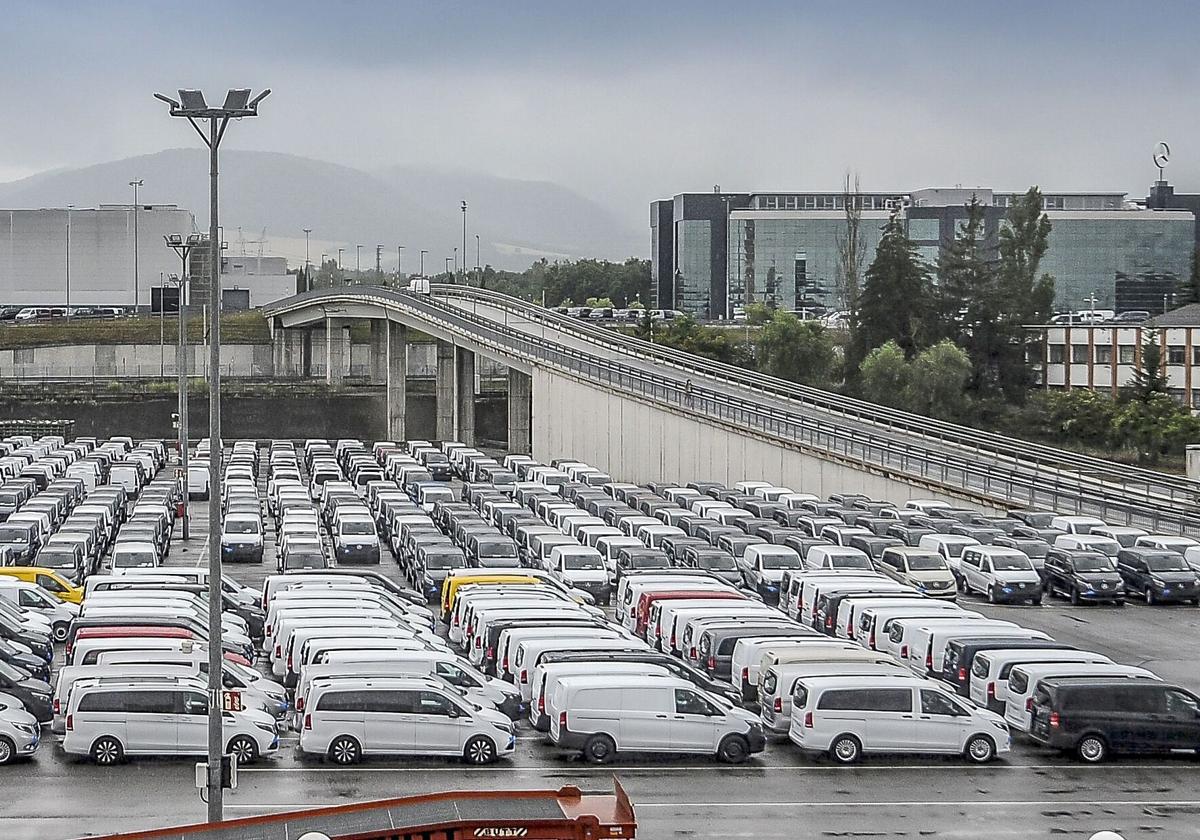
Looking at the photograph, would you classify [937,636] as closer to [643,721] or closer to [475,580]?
[643,721]

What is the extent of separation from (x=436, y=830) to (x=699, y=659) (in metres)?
14.0

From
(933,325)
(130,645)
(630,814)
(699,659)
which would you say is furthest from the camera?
(933,325)

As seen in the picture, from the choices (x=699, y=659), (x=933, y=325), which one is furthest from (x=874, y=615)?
(x=933, y=325)

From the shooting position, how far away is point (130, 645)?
24.8m

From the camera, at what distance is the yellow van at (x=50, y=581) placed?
34031 mm

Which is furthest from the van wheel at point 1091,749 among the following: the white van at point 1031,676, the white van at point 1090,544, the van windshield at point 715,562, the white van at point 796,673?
the white van at point 1090,544

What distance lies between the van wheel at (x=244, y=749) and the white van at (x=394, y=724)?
66 centimetres

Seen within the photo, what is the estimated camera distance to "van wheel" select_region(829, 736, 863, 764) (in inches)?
876

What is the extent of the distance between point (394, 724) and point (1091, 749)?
32.7 feet

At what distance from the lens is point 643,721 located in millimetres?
21984

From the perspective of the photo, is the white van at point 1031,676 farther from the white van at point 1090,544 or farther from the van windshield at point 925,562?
the white van at point 1090,544

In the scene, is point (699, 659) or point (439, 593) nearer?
point (699, 659)

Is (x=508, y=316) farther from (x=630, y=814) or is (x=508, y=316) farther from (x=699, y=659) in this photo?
(x=630, y=814)

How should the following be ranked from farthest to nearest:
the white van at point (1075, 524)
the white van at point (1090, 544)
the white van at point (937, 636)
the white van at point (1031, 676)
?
the white van at point (1075, 524)
the white van at point (1090, 544)
the white van at point (937, 636)
the white van at point (1031, 676)
